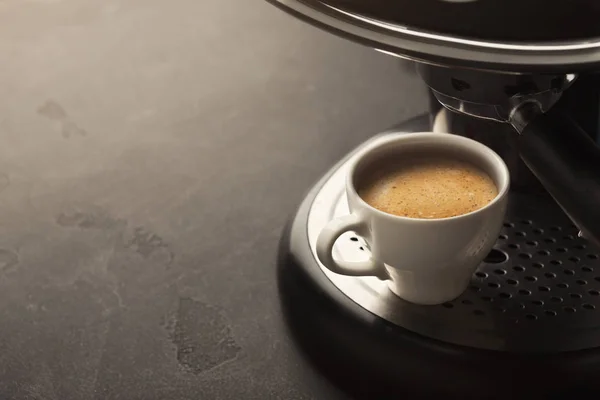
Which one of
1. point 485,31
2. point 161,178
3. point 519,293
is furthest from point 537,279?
point 161,178

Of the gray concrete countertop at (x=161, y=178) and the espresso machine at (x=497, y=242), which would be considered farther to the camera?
the gray concrete countertop at (x=161, y=178)

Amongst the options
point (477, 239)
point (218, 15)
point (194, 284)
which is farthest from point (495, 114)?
point (218, 15)

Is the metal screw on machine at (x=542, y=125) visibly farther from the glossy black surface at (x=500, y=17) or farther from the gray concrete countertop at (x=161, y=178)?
the gray concrete countertop at (x=161, y=178)

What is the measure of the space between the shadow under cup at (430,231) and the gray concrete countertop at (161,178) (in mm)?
72

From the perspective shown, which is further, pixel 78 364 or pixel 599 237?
pixel 78 364

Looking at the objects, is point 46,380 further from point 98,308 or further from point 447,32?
point 447,32

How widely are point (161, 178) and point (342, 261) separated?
19 centimetres

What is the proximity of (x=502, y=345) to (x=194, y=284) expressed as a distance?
179 millimetres

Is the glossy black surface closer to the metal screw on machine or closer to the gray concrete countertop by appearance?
the metal screw on machine

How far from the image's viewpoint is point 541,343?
0.43 m

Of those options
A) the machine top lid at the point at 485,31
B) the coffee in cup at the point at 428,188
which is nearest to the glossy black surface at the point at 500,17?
the machine top lid at the point at 485,31

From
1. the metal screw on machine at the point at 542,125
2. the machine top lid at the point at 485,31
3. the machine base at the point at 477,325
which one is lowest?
the machine base at the point at 477,325

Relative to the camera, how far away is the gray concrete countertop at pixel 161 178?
1.52 ft

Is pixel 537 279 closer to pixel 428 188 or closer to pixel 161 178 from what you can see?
pixel 428 188
